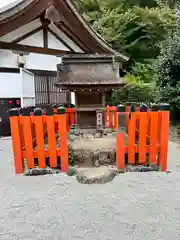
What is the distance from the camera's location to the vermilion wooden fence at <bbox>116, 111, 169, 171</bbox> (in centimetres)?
427

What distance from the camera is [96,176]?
12.4ft

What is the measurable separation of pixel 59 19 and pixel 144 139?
230 inches

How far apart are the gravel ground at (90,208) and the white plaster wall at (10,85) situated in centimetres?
461

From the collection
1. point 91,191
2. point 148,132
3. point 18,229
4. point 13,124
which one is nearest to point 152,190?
point 91,191

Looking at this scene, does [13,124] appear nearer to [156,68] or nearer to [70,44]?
[70,44]

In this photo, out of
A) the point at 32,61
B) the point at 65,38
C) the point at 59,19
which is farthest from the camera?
the point at 65,38

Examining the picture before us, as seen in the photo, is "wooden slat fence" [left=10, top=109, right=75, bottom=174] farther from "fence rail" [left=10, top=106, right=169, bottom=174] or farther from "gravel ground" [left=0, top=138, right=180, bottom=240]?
"gravel ground" [left=0, top=138, right=180, bottom=240]

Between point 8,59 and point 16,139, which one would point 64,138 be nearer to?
point 16,139

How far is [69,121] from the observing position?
718cm

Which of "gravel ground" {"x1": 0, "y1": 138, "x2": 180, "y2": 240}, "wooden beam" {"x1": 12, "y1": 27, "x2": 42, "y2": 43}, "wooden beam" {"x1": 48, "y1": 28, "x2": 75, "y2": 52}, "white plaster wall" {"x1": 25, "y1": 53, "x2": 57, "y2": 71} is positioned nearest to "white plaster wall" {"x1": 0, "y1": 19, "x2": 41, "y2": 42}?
"wooden beam" {"x1": 12, "y1": 27, "x2": 42, "y2": 43}

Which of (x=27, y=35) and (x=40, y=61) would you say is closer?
(x=27, y=35)

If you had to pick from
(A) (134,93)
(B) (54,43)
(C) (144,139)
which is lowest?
(C) (144,139)

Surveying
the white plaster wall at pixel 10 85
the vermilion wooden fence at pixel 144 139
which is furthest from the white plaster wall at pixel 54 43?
the vermilion wooden fence at pixel 144 139

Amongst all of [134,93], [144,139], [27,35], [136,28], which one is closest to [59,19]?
[27,35]
